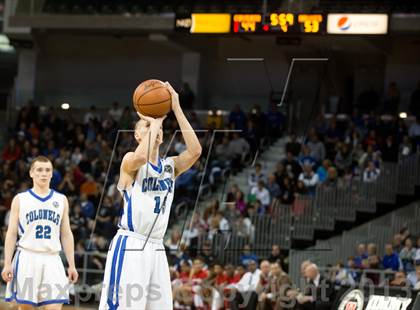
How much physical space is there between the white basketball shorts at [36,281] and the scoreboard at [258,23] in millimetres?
8202

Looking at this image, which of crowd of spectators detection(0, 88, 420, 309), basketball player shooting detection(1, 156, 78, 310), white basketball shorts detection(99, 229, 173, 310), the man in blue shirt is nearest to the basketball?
white basketball shorts detection(99, 229, 173, 310)

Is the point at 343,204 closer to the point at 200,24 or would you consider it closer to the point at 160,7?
the point at 200,24

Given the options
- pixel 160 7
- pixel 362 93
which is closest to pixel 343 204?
pixel 362 93

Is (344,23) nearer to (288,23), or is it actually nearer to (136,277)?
(288,23)

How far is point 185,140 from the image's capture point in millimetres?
6633

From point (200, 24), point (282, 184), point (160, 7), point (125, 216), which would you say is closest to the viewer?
point (125, 216)

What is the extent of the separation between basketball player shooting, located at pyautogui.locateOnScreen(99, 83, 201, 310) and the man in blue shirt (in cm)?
894

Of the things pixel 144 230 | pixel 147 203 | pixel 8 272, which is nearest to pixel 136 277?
pixel 144 230

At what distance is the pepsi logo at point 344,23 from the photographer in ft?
53.4

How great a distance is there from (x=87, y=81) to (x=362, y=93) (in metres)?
8.50

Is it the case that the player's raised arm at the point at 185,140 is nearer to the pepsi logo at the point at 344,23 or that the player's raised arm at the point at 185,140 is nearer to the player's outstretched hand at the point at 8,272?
the player's outstretched hand at the point at 8,272

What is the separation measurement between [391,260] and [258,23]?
458 centimetres

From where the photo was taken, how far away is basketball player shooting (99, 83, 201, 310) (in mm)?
6449

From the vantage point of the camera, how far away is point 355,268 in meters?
14.8
